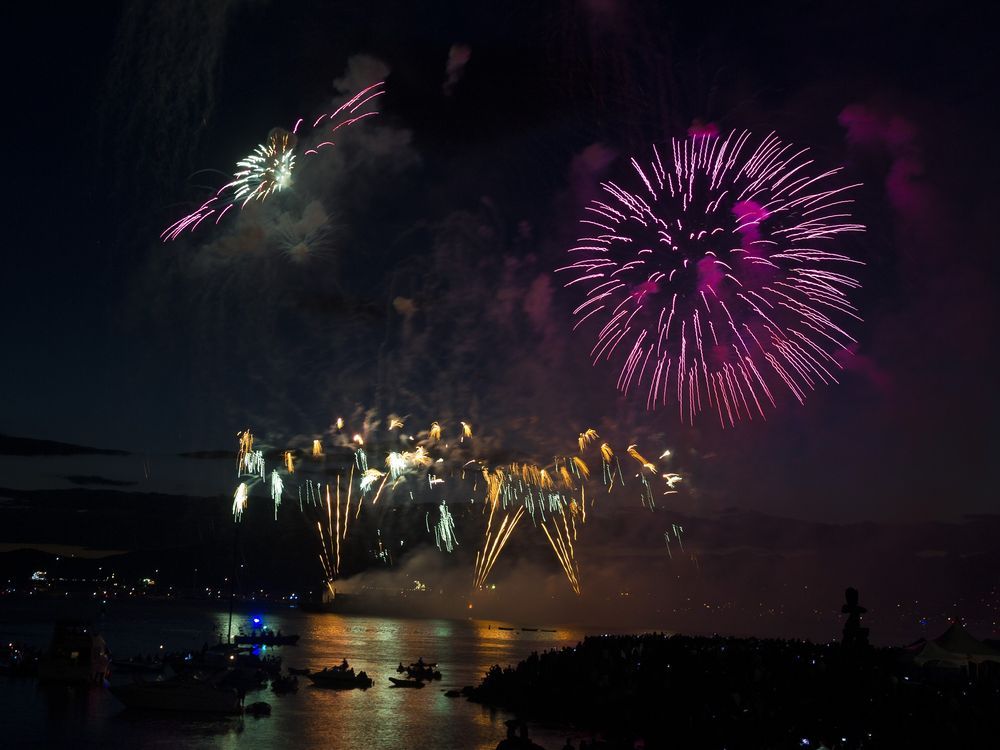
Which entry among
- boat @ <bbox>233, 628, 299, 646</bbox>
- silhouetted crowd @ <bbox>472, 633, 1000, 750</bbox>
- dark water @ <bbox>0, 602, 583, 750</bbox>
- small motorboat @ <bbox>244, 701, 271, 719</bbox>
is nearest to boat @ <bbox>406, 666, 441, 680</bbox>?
dark water @ <bbox>0, 602, 583, 750</bbox>

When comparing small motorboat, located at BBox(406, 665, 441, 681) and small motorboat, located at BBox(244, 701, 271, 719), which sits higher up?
small motorboat, located at BBox(244, 701, 271, 719)

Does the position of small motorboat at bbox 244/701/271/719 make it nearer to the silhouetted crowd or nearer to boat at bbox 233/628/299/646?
the silhouetted crowd

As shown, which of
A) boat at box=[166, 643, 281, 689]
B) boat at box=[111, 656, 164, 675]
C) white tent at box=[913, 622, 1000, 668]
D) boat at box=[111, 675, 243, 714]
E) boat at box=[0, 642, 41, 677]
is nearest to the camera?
white tent at box=[913, 622, 1000, 668]

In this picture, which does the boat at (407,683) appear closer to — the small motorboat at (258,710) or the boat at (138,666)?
the small motorboat at (258,710)

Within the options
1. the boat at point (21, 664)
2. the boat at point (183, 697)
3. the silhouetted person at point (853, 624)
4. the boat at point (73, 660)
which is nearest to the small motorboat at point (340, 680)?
the boat at point (73, 660)

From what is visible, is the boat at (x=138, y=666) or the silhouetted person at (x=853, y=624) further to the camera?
the boat at (x=138, y=666)

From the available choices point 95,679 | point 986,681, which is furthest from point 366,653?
point 986,681

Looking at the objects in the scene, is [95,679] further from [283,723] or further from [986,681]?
[986,681]

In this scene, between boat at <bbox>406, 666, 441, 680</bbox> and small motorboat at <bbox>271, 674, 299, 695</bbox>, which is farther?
boat at <bbox>406, 666, 441, 680</bbox>
